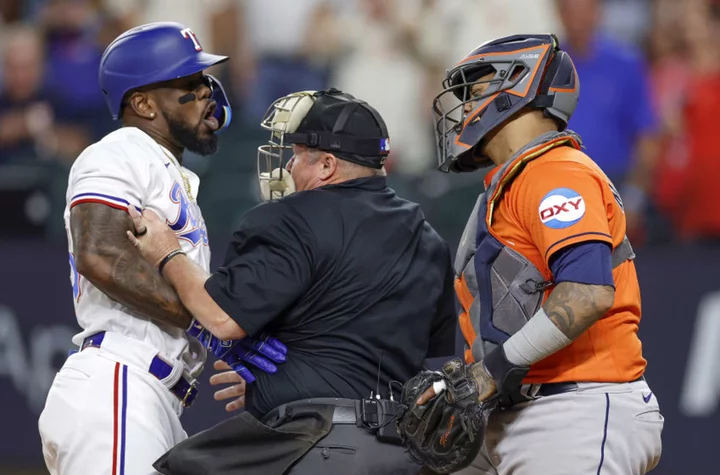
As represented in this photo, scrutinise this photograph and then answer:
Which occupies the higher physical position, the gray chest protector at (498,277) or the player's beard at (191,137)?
the player's beard at (191,137)

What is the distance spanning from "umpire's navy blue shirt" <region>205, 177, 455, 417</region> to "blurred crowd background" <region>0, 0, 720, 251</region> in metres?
4.76

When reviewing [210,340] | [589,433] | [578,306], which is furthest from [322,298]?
[589,433]

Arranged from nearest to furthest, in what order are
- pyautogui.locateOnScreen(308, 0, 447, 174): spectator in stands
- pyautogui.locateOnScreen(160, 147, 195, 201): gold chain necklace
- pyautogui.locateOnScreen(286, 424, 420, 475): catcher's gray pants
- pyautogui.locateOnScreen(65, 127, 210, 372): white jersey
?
pyautogui.locateOnScreen(286, 424, 420, 475): catcher's gray pants, pyautogui.locateOnScreen(65, 127, 210, 372): white jersey, pyautogui.locateOnScreen(160, 147, 195, 201): gold chain necklace, pyautogui.locateOnScreen(308, 0, 447, 174): spectator in stands

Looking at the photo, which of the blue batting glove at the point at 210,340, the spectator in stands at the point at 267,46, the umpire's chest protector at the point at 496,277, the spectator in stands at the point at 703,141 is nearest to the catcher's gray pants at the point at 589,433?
the umpire's chest protector at the point at 496,277

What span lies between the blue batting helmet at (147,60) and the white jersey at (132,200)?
22cm

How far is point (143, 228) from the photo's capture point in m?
4.35

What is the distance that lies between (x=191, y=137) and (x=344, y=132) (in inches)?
36.4

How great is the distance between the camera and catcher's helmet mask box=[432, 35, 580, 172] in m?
4.19

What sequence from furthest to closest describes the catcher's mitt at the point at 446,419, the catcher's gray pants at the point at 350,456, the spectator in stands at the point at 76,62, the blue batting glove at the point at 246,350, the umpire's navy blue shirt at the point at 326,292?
the spectator in stands at the point at 76,62, the blue batting glove at the point at 246,350, the umpire's navy blue shirt at the point at 326,292, the catcher's gray pants at the point at 350,456, the catcher's mitt at the point at 446,419

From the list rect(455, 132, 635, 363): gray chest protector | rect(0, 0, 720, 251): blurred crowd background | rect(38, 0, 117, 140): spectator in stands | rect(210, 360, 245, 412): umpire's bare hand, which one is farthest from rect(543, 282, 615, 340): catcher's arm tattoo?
rect(38, 0, 117, 140): spectator in stands

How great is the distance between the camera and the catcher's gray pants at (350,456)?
3.96 meters

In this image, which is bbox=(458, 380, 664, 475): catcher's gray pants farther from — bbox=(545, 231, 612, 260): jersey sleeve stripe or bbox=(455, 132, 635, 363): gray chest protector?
bbox=(545, 231, 612, 260): jersey sleeve stripe

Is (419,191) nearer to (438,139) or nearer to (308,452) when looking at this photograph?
(438,139)

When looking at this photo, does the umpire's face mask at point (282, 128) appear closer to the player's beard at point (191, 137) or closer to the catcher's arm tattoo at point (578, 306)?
the player's beard at point (191, 137)
